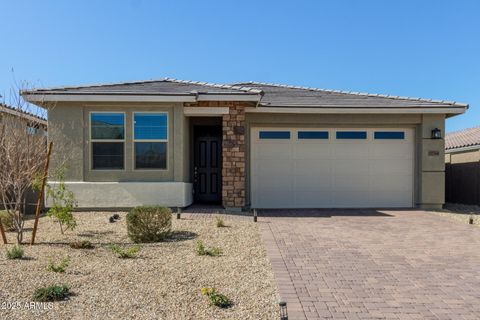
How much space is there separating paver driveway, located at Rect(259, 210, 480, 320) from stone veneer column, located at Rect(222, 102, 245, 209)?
1764mm

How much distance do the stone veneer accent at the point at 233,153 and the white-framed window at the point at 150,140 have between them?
1301 millimetres

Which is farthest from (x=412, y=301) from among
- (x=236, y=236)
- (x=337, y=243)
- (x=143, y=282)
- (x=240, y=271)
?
(x=236, y=236)

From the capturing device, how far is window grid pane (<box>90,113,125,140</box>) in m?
10.4

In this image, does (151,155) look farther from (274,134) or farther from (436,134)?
(436,134)

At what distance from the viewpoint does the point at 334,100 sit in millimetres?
12367

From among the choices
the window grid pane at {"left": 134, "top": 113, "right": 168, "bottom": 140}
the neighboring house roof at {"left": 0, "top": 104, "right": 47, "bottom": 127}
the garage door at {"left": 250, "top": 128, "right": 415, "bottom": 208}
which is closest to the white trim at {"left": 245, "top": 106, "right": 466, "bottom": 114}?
the garage door at {"left": 250, "top": 128, "right": 415, "bottom": 208}

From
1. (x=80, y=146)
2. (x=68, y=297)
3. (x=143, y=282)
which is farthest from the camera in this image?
(x=80, y=146)

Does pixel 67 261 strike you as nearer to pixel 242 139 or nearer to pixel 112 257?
pixel 112 257

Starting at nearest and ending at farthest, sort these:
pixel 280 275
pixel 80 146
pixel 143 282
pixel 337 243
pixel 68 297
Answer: pixel 68 297 < pixel 143 282 < pixel 280 275 < pixel 337 243 < pixel 80 146

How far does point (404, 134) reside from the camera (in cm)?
1226

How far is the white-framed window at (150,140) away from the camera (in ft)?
34.1

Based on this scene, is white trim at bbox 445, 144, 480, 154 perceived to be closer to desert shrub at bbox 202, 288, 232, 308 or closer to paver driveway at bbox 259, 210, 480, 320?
paver driveway at bbox 259, 210, 480, 320

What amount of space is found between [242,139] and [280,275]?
20.0ft

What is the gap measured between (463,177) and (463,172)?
0.21 m
